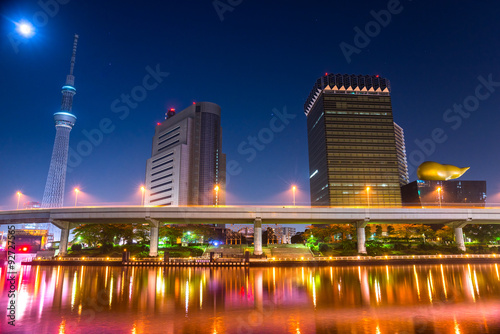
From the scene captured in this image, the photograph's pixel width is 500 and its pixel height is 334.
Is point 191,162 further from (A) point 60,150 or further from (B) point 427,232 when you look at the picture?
(B) point 427,232

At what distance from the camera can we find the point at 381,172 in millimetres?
161500

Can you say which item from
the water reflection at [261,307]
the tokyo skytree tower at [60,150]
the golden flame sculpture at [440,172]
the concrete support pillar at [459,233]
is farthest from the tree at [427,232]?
the tokyo skytree tower at [60,150]

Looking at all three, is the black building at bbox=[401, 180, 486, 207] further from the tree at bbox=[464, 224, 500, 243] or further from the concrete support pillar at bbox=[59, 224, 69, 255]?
the concrete support pillar at bbox=[59, 224, 69, 255]

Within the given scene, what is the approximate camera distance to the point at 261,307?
20.7m

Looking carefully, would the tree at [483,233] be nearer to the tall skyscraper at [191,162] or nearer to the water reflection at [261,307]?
the water reflection at [261,307]

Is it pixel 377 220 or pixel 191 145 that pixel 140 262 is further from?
pixel 191 145

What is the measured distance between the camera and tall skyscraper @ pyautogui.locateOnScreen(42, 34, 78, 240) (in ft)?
595

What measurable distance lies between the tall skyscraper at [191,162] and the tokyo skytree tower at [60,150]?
1947 inches

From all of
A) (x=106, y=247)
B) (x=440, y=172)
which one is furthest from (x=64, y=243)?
(x=440, y=172)

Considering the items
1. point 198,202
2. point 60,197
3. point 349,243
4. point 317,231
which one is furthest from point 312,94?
point 60,197

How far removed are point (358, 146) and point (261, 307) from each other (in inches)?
6056

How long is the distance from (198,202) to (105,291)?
15715 centimetres

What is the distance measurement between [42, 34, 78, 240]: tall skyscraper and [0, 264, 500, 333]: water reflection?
173771 millimetres

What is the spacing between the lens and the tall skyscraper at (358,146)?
160 metres
